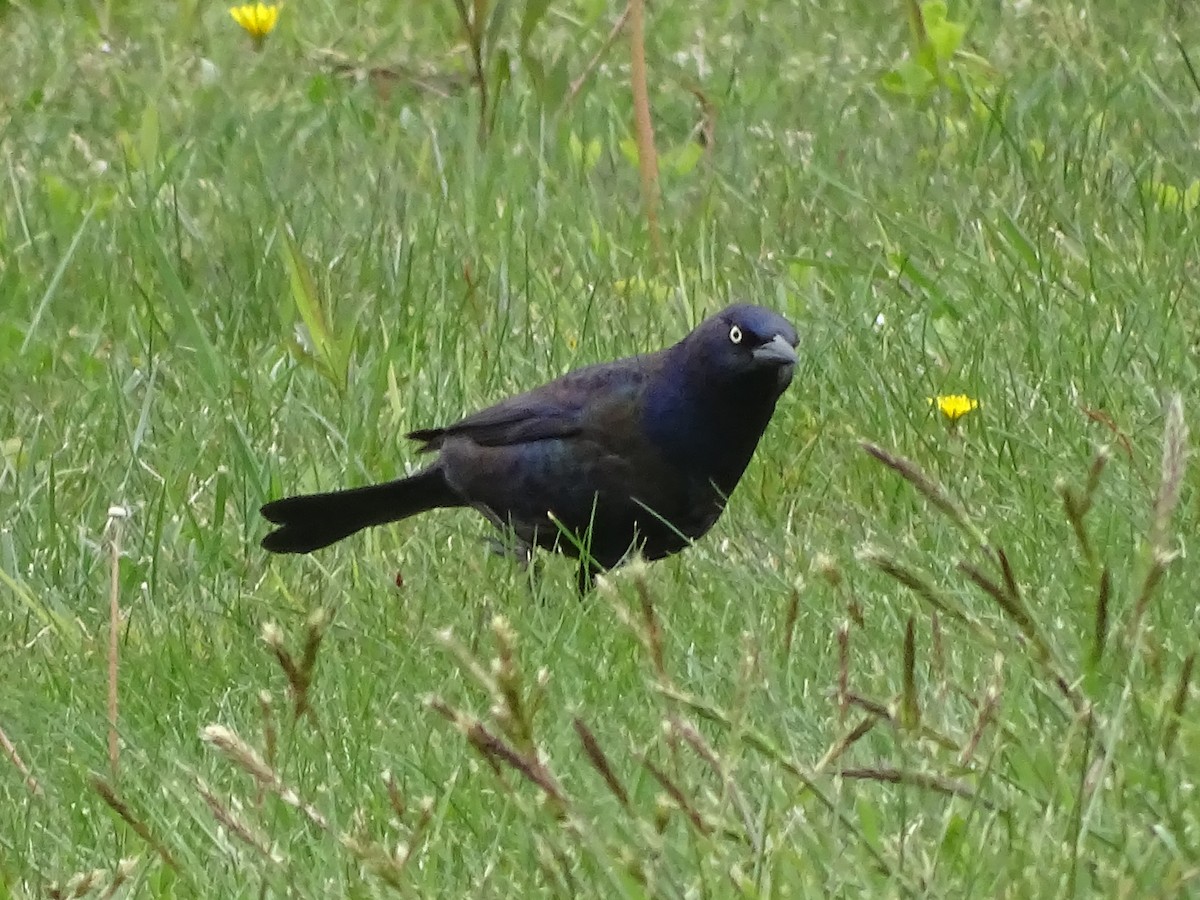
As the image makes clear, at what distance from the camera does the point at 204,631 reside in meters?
3.88

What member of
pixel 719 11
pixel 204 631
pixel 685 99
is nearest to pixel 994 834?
pixel 204 631

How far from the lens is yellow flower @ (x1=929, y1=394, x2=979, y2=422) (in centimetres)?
415

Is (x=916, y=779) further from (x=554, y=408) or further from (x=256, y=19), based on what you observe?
(x=256, y=19)

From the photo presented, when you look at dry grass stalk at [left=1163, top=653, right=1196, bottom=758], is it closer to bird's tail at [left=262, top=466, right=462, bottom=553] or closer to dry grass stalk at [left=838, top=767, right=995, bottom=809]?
dry grass stalk at [left=838, top=767, right=995, bottom=809]

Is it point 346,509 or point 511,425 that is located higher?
A: point 511,425

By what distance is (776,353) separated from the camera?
13.5 feet

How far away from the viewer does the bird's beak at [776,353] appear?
4113 millimetres

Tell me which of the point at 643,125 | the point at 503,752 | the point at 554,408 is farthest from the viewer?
the point at 643,125

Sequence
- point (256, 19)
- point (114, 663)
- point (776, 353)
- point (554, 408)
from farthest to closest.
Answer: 1. point (256, 19)
2. point (554, 408)
3. point (776, 353)
4. point (114, 663)

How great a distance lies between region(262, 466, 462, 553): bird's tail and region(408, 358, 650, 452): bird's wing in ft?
0.28

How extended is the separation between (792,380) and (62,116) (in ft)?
11.3

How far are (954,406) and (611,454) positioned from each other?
2.04 ft

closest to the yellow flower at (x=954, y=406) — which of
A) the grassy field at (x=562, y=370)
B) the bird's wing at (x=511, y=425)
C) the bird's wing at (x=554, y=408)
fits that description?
the grassy field at (x=562, y=370)

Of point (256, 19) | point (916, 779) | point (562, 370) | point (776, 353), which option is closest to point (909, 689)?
point (916, 779)
